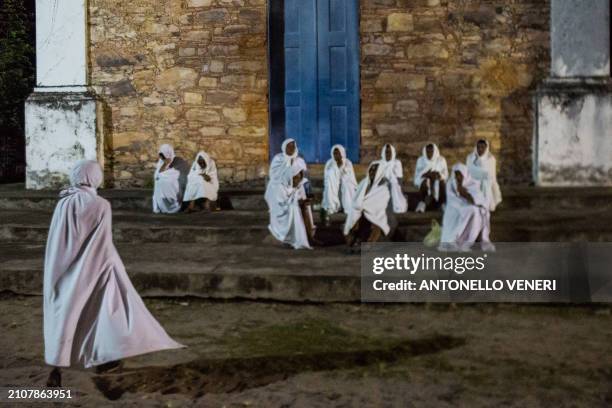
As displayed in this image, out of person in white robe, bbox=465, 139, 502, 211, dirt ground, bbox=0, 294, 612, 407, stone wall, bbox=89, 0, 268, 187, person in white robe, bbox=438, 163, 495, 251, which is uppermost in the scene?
stone wall, bbox=89, 0, 268, 187

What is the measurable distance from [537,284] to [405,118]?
4.63 m

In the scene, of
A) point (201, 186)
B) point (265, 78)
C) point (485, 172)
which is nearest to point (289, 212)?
point (201, 186)

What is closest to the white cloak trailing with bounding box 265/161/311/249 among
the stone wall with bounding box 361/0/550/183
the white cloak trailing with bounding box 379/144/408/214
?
the white cloak trailing with bounding box 379/144/408/214

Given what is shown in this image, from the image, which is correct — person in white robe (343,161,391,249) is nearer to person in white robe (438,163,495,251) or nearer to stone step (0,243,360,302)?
stone step (0,243,360,302)

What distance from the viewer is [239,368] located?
173 inches

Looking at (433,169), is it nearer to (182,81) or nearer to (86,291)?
(182,81)

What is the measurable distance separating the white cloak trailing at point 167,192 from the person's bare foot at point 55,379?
5.31 m

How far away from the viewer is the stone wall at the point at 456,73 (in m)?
10.2

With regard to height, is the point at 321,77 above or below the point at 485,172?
above

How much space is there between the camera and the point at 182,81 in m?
10.6

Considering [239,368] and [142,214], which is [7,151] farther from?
[239,368]

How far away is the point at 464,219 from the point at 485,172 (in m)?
1.45

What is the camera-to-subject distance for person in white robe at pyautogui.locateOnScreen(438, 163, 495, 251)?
7262mm

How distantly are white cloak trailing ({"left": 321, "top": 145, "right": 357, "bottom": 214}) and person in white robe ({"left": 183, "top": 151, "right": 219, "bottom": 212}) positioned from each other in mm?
1572
